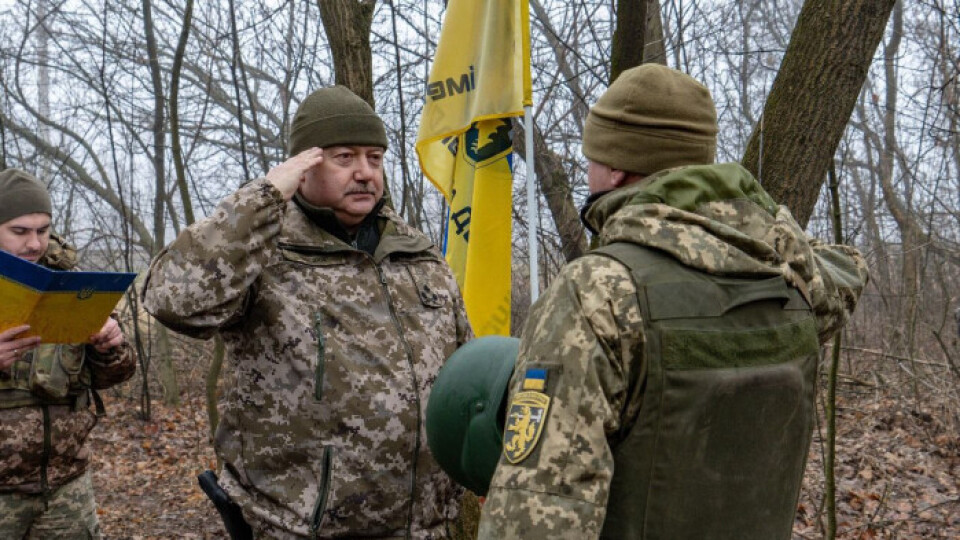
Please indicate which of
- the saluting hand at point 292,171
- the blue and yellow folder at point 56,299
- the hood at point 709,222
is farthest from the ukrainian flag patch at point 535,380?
the blue and yellow folder at point 56,299

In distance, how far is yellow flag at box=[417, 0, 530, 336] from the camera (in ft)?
14.7

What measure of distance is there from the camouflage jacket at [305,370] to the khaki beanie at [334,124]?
0.32 m

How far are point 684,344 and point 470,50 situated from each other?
3.13m

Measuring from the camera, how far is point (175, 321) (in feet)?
8.70

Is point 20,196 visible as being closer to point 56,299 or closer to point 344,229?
point 56,299

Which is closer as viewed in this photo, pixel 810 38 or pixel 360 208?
pixel 360 208

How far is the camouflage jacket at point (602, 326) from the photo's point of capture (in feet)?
5.80

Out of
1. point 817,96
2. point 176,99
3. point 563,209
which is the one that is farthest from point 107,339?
point 176,99

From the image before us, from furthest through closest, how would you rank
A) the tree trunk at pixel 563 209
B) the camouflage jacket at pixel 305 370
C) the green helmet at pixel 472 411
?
the tree trunk at pixel 563 209
the camouflage jacket at pixel 305 370
the green helmet at pixel 472 411

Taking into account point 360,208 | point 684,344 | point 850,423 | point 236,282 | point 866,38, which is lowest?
point 850,423

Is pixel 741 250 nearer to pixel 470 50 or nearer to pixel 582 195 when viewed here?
pixel 470 50

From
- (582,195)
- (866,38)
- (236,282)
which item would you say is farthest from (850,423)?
(236,282)

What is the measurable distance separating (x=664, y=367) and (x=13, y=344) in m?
2.50

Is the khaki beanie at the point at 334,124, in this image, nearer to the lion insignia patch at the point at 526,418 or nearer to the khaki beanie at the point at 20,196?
the khaki beanie at the point at 20,196
